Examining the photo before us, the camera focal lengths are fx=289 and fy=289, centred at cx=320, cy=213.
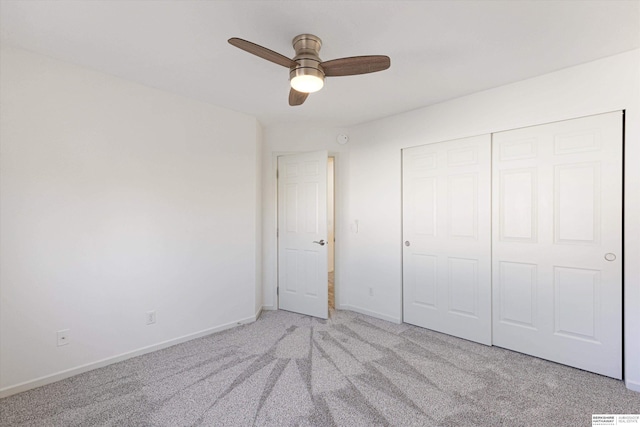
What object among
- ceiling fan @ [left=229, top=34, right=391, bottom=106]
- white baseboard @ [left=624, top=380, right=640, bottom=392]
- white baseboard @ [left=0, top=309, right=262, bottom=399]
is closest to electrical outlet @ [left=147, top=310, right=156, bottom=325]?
white baseboard @ [left=0, top=309, right=262, bottom=399]

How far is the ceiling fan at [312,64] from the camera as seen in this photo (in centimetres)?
172

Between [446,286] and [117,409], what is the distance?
9.70 feet

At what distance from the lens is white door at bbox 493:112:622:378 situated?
2.21 meters


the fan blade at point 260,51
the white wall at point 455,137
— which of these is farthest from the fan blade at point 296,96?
the white wall at point 455,137

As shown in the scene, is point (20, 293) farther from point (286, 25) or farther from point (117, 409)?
point (286, 25)

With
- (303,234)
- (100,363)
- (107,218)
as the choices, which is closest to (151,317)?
(100,363)

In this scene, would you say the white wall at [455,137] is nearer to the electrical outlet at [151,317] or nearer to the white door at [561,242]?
the white door at [561,242]

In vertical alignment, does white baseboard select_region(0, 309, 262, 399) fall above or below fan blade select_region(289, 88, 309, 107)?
below

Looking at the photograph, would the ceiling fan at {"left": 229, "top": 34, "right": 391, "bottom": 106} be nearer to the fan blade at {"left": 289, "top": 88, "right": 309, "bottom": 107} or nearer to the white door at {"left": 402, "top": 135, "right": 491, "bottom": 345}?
the fan blade at {"left": 289, "top": 88, "right": 309, "bottom": 107}

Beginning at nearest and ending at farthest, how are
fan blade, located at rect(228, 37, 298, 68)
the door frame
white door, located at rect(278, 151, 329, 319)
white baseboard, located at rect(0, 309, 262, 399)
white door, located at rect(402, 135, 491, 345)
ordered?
fan blade, located at rect(228, 37, 298, 68) → white baseboard, located at rect(0, 309, 262, 399) → white door, located at rect(402, 135, 491, 345) → white door, located at rect(278, 151, 329, 319) → the door frame

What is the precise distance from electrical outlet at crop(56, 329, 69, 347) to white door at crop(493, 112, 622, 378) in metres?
3.68

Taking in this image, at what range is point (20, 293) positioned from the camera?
6.76ft

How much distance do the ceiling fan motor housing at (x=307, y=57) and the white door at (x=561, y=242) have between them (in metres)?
1.94

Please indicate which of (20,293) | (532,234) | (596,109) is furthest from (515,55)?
(20,293)
